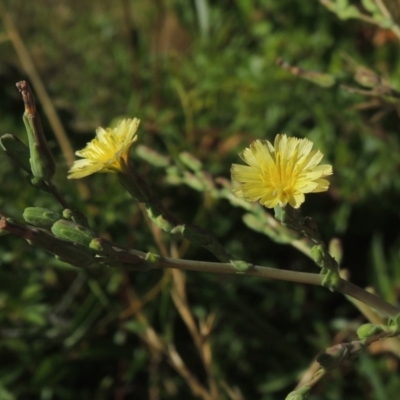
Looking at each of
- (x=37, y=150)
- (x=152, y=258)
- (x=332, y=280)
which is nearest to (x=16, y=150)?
(x=37, y=150)

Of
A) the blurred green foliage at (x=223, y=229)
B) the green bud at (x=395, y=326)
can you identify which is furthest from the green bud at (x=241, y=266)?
the blurred green foliage at (x=223, y=229)

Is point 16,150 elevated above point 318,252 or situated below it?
above

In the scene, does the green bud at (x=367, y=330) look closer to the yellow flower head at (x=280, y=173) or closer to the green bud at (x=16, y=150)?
the yellow flower head at (x=280, y=173)

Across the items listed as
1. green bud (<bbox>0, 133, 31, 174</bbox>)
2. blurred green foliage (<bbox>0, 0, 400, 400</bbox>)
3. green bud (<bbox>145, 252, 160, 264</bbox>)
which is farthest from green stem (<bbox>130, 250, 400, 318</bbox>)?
blurred green foliage (<bbox>0, 0, 400, 400</bbox>)

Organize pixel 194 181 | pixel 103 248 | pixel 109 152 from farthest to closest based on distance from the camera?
1. pixel 194 181
2. pixel 109 152
3. pixel 103 248

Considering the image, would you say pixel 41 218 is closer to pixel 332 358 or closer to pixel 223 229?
pixel 332 358

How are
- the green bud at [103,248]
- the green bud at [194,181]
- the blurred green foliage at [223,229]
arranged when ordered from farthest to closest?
the blurred green foliage at [223,229]
the green bud at [194,181]
the green bud at [103,248]
